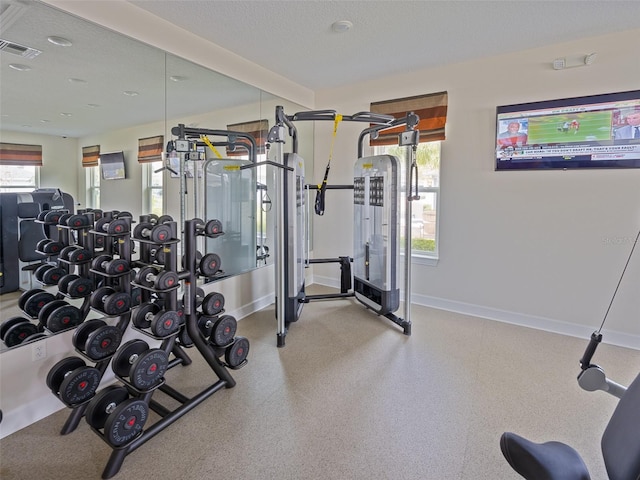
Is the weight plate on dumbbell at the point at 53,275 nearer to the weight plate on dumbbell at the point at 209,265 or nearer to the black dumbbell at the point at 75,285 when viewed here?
the black dumbbell at the point at 75,285

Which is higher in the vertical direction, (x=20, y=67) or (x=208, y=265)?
(x=20, y=67)

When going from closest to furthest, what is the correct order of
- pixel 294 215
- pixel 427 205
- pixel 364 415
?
pixel 364 415 < pixel 294 215 < pixel 427 205

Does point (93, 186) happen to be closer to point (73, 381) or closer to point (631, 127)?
point (73, 381)

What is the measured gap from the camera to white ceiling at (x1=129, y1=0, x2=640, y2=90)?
265 cm

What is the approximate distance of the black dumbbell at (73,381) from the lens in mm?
1912

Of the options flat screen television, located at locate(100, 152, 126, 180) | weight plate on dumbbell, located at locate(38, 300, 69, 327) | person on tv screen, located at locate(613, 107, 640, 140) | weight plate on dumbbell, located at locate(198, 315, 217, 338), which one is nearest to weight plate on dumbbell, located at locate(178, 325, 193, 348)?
weight plate on dumbbell, located at locate(198, 315, 217, 338)

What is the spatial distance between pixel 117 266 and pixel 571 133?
3.94m

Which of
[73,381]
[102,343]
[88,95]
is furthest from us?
[88,95]

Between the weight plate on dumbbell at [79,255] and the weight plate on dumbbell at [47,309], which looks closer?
the weight plate on dumbbell at [47,309]

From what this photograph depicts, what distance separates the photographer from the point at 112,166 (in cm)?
278

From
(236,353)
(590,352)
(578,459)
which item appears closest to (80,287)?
(236,353)

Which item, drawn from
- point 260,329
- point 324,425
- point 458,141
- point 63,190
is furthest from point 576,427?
point 63,190

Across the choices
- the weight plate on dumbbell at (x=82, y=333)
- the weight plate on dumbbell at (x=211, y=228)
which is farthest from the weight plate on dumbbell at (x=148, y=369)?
the weight plate on dumbbell at (x=211, y=228)

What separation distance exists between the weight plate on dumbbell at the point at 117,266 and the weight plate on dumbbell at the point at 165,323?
0.43m
